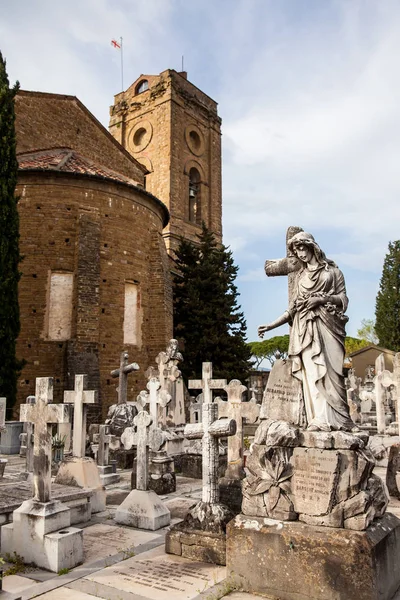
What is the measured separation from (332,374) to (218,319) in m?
18.4

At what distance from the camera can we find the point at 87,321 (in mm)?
16172

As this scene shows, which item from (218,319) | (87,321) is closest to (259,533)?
(87,321)

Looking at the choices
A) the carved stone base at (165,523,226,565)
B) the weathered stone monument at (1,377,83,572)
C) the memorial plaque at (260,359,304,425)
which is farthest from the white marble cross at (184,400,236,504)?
the weathered stone monument at (1,377,83,572)

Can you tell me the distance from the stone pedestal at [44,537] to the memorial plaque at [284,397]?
2.21 meters

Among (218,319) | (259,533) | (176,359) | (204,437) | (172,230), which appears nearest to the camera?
(259,533)

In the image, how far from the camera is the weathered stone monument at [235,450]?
5.87m

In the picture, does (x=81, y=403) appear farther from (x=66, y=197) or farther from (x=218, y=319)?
(x=218, y=319)

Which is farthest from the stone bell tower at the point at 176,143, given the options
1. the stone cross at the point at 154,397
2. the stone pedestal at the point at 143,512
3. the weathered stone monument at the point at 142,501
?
the stone pedestal at the point at 143,512

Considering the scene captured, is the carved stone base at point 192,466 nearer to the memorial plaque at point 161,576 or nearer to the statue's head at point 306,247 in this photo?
the memorial plaque at point 161,576

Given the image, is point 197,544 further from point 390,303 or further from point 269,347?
point 269,347

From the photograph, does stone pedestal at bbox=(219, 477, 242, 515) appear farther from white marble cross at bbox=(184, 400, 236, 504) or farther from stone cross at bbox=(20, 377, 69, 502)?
stone cross at bbox=(20, 377, 69, 502)

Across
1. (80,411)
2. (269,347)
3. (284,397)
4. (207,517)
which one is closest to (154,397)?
(80,411)

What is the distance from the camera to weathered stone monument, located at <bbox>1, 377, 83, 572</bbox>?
438 centimetres

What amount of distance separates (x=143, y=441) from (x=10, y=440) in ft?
25.3
